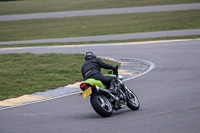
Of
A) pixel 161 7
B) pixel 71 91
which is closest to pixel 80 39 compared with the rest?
pixel 161 7

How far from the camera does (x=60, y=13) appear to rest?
4416 cm

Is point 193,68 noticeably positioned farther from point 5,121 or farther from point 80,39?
point 80,39

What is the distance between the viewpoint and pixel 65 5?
4922 centimetres

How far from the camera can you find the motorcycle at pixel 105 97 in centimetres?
817

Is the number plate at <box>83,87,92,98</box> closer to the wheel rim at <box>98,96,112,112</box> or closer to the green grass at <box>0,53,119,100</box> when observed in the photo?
the wheel rim at <box>98,96,112,112</box>

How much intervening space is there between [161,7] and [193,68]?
26.3 metres

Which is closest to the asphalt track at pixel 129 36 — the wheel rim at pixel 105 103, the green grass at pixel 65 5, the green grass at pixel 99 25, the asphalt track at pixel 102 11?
the green grass at pixel 99 25

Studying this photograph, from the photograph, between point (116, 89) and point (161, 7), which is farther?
point (161, 7)

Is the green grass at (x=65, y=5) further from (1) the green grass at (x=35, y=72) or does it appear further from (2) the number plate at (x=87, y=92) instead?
(2) the number plate at (x=87, y=92)

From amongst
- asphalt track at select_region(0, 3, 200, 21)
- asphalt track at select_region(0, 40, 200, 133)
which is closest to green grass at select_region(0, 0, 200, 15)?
asphalt track at select_region(0, 3, 200, 21)

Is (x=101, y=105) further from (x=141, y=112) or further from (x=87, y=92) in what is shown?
(x=141, y=112)

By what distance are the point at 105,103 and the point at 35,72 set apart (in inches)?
313

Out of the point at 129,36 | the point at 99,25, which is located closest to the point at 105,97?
the point at 129,36

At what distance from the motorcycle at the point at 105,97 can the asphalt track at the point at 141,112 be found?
0.55 feet
